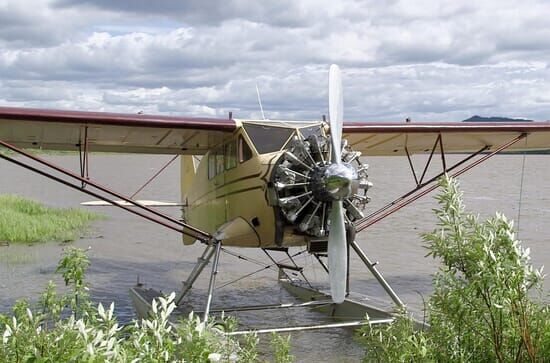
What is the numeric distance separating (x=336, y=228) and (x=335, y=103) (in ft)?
4.23

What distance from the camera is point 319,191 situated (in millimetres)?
6648

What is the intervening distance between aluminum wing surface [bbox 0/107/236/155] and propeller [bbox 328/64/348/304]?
1.62 meters

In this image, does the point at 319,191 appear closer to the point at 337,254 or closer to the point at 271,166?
the point at 337,254

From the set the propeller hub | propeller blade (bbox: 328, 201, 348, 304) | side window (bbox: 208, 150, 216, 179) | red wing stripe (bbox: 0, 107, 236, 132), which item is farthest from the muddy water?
red wing stripe (bbox: 0, 107, 236, 132)

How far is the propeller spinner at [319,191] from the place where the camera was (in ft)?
22.0

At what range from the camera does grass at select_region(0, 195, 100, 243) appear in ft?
56.2

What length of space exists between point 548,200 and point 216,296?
23908mm

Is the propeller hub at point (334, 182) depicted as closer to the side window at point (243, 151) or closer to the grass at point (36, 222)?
the side window at point (243, 151)

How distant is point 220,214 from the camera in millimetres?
8875

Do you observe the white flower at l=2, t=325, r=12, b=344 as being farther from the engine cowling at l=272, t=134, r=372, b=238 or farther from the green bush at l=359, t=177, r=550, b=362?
the engine cowling at l=272, t=134, r=372, b=238

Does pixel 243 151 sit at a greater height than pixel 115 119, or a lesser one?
lesser

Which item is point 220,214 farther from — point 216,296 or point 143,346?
point 143,346

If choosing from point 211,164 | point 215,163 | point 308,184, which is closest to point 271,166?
point 308,184

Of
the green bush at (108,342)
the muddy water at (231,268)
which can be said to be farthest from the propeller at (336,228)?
the green bush at (108,342)
